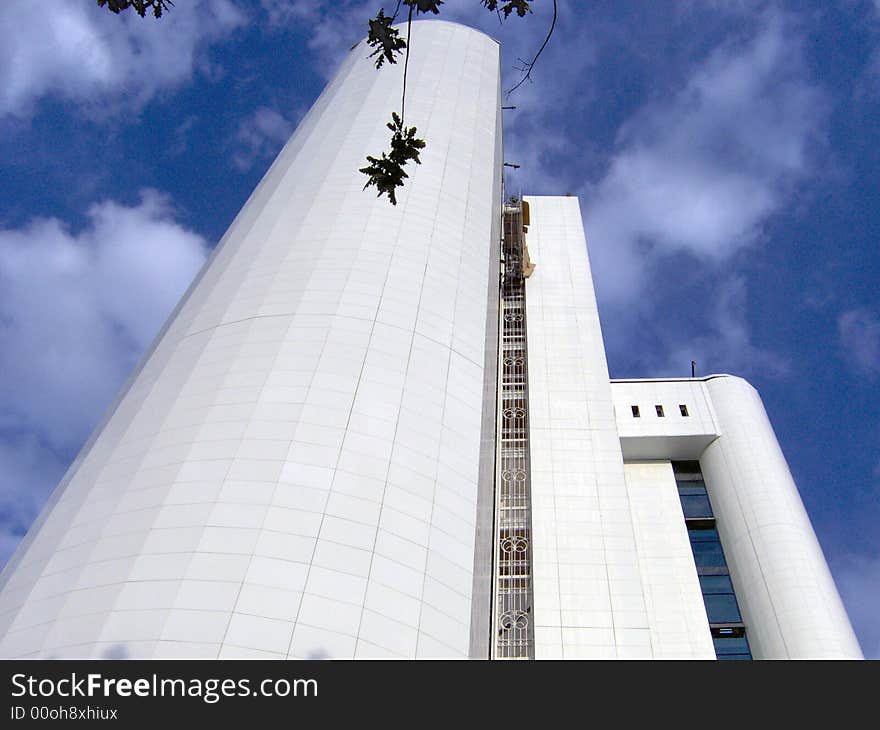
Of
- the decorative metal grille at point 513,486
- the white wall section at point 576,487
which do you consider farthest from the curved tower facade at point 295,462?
the white wall section at point 576,487

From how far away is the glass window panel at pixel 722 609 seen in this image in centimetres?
2684

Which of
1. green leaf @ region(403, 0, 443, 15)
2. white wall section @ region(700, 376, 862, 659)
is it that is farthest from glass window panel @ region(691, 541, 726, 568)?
green leaf @ region(403, 0, 443, 15)

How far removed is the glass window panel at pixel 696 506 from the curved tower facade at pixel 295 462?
492 inches

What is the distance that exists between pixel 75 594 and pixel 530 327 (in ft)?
67.5

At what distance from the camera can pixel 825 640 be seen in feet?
78.2

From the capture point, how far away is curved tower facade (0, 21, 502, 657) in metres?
12.1

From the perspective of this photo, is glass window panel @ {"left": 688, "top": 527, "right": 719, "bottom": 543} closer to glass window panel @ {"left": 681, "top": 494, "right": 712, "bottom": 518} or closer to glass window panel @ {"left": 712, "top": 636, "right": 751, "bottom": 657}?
glass window panel @ {"left": 681, "top": 494, "right": 712, "bottom": 518}

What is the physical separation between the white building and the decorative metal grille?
Result: 0.29ft

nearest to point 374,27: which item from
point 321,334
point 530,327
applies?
point 321,334

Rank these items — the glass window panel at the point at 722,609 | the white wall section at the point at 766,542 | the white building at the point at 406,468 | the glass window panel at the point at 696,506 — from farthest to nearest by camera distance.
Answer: the glass window panel at the point at 696,506, the glass window panel at the point at 722,609, the white wall section at the point at 766,542, the white building at the point at 406,468

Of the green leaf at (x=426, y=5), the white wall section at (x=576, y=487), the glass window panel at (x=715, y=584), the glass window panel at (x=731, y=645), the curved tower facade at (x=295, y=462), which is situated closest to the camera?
the green leaf at (x=426, y=5)

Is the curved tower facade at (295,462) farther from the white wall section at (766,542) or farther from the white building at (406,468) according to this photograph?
the white wall section at (766,542)

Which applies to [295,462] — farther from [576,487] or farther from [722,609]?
[722,609]

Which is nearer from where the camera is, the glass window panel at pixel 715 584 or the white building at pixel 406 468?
the white building at pixel 406 468
